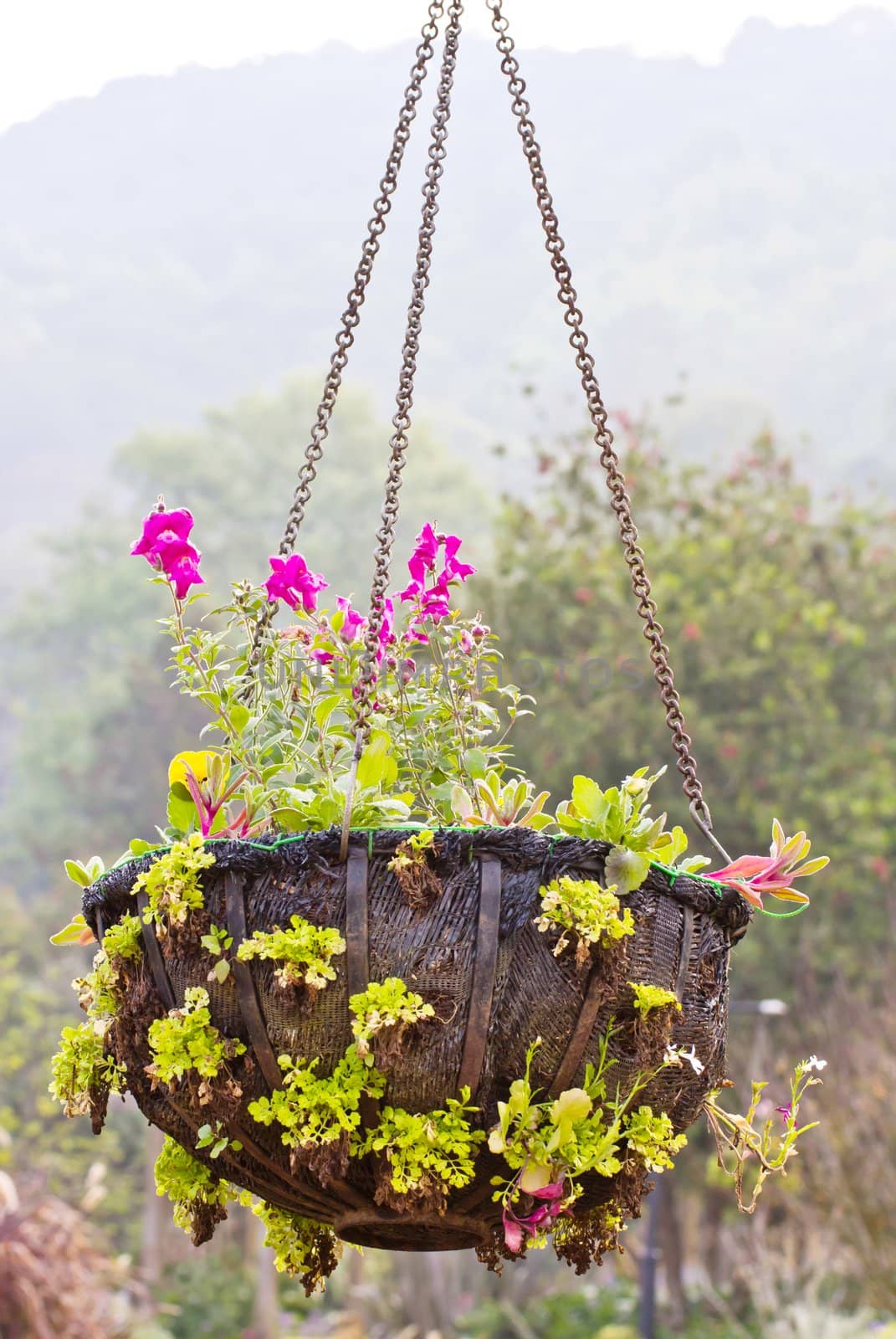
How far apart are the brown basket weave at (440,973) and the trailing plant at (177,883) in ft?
0.06

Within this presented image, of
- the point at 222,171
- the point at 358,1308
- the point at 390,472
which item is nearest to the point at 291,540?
the point at 390,472

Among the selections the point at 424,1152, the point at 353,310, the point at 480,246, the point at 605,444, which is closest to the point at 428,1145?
the point at 424,1152

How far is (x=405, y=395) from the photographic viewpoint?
5.11 ft

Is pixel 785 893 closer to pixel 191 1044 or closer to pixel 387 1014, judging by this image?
pixel 387 1014

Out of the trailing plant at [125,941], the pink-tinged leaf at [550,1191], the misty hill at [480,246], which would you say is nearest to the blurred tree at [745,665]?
the trailing plant at [125,941]

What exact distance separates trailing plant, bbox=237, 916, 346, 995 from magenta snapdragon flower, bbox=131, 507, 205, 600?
424 mm

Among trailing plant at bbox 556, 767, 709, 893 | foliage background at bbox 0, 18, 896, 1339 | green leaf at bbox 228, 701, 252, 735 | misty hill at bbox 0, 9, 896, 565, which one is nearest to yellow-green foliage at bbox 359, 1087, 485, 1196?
trailing plant at bbox 556, 767, 709, 893

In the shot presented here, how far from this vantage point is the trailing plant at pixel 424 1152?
3.92 ft

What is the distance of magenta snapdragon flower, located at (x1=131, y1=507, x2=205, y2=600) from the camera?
1.46 m

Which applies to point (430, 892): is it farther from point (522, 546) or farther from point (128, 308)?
point (128, 308)

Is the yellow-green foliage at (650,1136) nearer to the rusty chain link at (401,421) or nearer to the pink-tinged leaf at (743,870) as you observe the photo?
the pink-tinged leaf at (743,870)

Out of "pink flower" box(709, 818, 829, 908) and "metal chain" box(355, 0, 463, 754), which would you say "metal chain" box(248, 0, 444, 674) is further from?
"pink flower" box(709, 818, 829, 908)

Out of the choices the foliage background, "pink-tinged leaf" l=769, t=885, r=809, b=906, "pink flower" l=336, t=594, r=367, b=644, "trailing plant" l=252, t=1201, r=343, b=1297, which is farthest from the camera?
the foliage background

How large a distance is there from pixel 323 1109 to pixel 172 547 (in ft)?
2.00
